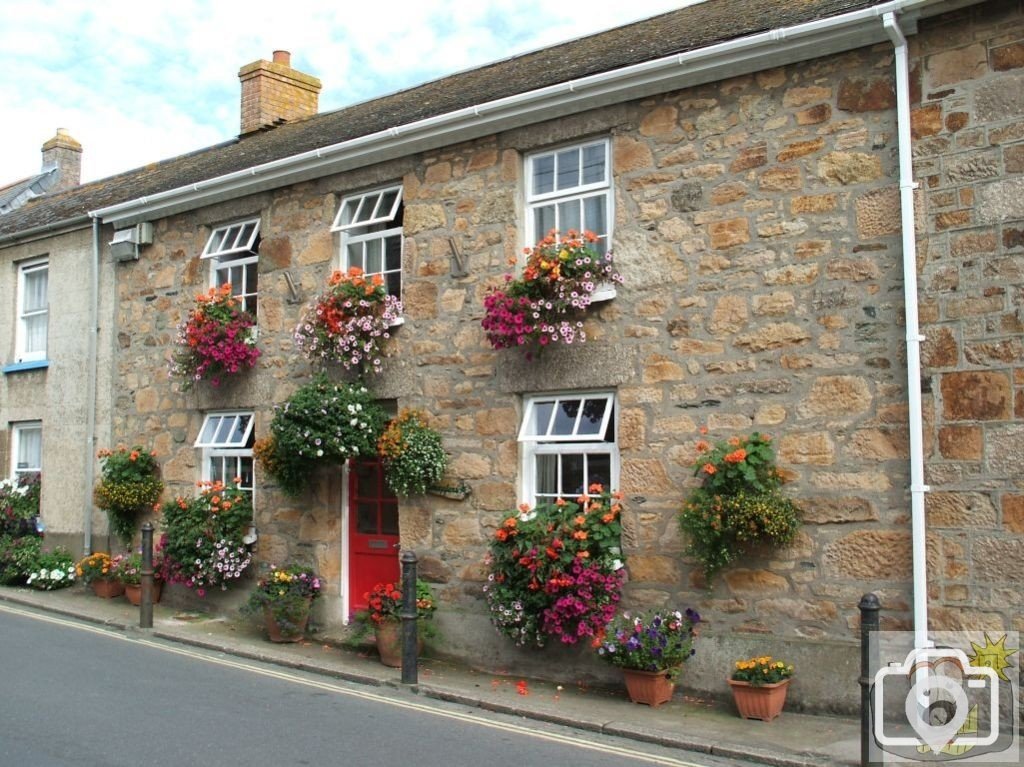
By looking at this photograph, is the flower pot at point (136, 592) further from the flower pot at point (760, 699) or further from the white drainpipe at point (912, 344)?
the white drainpipe at point (912, 344)

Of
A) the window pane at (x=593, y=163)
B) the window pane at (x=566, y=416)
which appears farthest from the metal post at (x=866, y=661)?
the window pane at (x=593, y=163)

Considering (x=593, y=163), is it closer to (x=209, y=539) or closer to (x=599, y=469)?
(x=599, y=469)

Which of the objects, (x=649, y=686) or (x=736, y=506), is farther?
(x=649, y=686)

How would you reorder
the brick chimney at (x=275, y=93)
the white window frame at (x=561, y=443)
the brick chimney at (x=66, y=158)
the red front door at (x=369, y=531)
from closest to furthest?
the white window frame at (x=561, y=443) → the red front door at (x=369, y=531) → the brick chimney at (x=275, y=93) → the brick chimney at (x=66, y=158)

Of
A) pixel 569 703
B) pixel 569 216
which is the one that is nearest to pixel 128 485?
pixel 569 216

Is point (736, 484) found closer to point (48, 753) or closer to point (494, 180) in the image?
point (494, 180)

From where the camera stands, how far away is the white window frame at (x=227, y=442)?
12.4 meters

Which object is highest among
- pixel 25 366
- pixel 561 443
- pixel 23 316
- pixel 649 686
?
pixel 23 316

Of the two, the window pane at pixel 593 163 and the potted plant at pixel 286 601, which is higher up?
the window pane at pixel 593 163

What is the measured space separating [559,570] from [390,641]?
1.95 m

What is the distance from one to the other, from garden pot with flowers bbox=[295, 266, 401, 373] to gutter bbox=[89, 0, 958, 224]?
136cm

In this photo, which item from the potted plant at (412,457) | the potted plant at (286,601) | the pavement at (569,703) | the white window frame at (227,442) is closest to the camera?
the pavement at (569,703)

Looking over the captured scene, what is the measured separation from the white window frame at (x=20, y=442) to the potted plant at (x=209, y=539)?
14.7 ft

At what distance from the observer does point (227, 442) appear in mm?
12562
